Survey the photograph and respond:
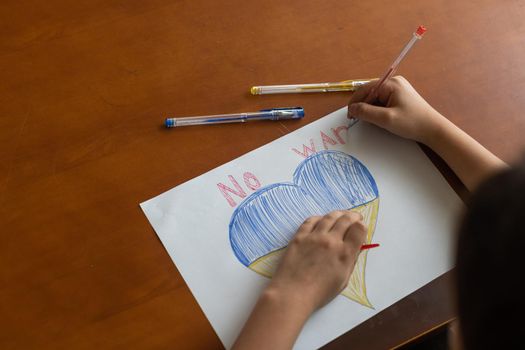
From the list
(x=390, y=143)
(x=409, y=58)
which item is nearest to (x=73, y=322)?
(x=390, y=143)

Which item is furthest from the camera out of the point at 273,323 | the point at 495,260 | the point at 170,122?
the point at 170,122

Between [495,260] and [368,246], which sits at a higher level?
[495,260]

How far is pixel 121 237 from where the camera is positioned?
1.93 feet

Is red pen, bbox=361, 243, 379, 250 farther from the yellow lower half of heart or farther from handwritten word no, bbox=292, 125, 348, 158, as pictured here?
handwritten word no, bbox=292, 125, 348, 158

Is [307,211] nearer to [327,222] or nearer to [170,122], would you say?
[327,222]

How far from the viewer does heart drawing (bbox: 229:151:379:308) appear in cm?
59

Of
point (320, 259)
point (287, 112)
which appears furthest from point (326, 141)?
point (320, 259)

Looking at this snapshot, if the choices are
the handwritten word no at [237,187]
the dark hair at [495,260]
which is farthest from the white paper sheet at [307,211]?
the dark hair at [495,260]

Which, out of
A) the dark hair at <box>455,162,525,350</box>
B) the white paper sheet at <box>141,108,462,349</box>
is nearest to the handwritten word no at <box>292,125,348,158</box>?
the white paper sheet at <box>141,108,462,349</box>

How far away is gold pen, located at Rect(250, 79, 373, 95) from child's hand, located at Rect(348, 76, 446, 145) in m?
0.02

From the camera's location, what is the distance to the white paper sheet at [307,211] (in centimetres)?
56

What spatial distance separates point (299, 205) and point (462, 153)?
23 centimetres

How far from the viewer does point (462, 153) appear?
626 mm

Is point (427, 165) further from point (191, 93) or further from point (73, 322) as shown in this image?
point (73, 322)
